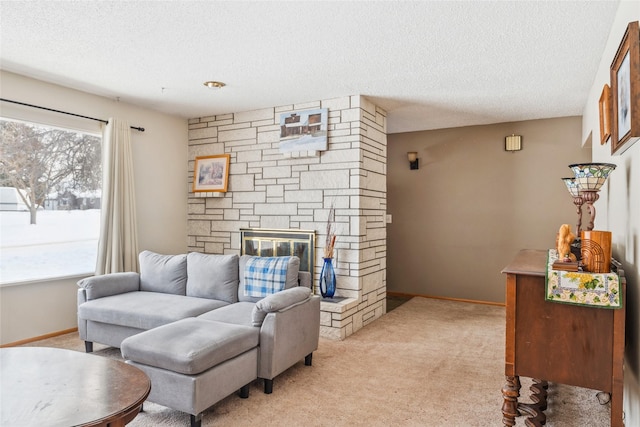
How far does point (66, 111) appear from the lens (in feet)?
13.4

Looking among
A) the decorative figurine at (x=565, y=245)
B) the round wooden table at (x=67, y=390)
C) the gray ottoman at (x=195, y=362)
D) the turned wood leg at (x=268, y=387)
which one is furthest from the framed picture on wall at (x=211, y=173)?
the decorative figurine at (x=565, y=245)

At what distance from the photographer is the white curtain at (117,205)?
4.29 meters

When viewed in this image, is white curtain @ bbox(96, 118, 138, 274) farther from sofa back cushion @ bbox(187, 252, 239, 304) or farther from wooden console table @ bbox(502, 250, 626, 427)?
wooden console table @ bbox(502, 250, 626, 427)

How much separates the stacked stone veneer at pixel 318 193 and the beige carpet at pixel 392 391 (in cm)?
60

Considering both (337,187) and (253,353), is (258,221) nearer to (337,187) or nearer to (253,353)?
(337,187)

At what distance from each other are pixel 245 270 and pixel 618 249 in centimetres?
271

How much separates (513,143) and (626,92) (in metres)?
3.58

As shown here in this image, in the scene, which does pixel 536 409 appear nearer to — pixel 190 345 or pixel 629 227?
pixel 629 227

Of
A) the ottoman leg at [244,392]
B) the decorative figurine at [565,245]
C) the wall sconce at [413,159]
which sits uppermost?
the wall sconce at [413,159]

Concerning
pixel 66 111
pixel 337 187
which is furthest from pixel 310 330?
pixel 66 111

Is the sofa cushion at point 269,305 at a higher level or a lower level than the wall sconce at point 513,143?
lower

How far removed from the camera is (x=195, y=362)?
7.25 ft

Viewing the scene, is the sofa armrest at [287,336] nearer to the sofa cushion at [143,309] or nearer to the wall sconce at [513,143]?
the sofa cushion at [143,309]

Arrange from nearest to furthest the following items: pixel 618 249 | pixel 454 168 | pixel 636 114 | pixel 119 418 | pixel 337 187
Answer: pixel 119 418 < pixel 636 114 < pixel 618 249 < pixel 337 187 < pixel 454 168
